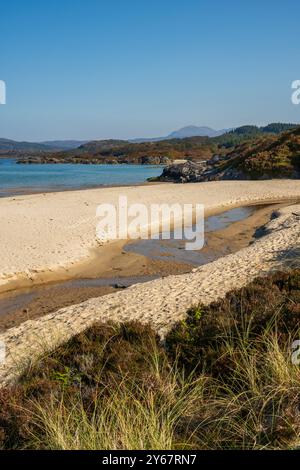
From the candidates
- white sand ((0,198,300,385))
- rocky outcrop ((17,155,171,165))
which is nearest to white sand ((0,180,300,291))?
white sand ((0,198,300,385))

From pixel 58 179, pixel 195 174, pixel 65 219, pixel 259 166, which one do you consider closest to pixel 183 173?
pixel 195 174

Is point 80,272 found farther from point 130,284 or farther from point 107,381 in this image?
point 107,381

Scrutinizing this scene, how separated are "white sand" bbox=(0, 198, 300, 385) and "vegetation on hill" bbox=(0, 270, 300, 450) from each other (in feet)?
3.18

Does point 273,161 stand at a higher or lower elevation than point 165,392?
higher

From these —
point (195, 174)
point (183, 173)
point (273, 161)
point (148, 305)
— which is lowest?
point (148, 305)

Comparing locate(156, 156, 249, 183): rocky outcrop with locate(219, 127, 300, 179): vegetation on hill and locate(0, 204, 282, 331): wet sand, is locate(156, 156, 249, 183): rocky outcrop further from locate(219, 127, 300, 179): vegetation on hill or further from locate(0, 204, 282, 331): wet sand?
locate(0, 204, 282, 331): wet sand

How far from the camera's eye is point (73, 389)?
4.83 meters

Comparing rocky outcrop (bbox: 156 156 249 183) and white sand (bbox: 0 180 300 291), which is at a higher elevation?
rocky outcrop (bbox: 156 156 249 183)

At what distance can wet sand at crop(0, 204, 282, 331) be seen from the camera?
1053cm

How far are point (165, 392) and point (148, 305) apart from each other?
4.66 m

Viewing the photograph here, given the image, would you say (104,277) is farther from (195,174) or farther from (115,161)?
(115,161)

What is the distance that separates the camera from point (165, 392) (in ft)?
14.9

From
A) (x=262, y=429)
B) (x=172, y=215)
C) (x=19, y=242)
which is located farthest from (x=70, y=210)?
(x=262, y=429)

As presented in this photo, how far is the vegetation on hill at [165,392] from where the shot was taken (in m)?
3.82
